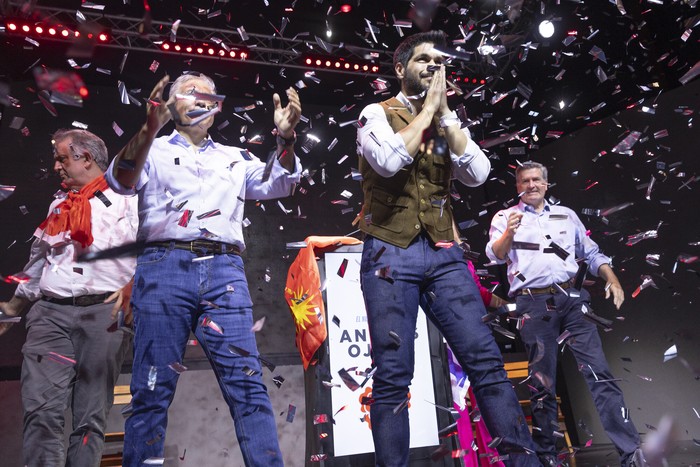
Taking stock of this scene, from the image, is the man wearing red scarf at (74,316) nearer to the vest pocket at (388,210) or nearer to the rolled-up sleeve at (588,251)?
the vest pocket at (388,210)

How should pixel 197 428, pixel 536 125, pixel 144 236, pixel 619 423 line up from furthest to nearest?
pixel 536 125
pixel 197 428
pixel 619 423
pixel 144 236

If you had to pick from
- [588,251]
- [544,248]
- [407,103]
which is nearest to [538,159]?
[588,251]

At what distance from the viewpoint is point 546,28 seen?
6.04 meters

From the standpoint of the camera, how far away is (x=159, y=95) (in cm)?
179

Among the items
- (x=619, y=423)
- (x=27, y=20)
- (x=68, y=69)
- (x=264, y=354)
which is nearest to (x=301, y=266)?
(x=619, y=423)

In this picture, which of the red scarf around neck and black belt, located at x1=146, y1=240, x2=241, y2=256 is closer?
black belt, located at x1=146, y1=240, x2=241, y2=256

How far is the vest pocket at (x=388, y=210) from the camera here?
184 centimetres

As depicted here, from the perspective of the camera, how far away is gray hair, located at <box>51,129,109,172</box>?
114 inches

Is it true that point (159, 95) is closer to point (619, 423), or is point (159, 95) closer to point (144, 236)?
point (144, 236)

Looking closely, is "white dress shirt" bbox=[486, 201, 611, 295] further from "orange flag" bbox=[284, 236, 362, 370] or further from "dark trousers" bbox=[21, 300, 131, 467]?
"dark trousers" bbox=[21, 300, 131, 467]

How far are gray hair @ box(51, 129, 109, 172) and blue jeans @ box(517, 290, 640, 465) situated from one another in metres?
2.76

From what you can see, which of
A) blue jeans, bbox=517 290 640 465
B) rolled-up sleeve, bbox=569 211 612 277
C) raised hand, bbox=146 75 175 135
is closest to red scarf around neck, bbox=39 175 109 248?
raised hand, bbox=146 75 175 135

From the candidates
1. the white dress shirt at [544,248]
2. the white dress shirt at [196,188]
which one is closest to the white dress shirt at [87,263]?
the white dress shirt at [196,188]

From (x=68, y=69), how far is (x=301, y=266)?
4.92 metres
